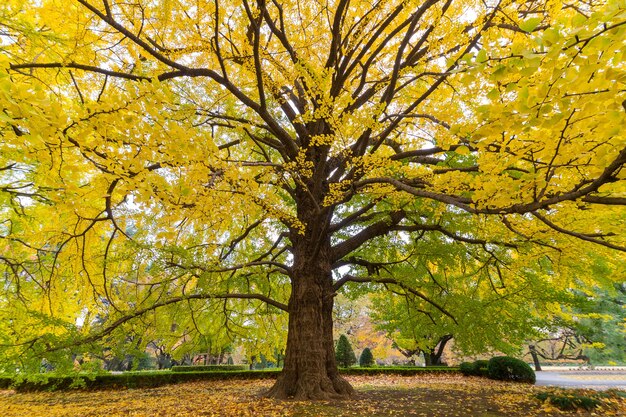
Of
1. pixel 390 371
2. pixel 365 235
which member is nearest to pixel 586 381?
pixel 390 371

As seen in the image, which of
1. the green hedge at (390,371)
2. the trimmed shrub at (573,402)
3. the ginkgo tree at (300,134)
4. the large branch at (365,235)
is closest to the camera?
the ginkgo tree at (300,134)

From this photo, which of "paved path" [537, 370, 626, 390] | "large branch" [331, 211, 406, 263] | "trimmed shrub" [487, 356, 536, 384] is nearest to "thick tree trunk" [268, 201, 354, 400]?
"large branch" [331, 211, 406, 263]

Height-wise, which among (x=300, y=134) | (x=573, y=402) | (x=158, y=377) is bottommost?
(x=158, y=377)

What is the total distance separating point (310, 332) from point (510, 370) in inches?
372

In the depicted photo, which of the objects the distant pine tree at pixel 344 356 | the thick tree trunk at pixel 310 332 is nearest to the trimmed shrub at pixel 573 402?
the thick tree trunk at pixel 310 332

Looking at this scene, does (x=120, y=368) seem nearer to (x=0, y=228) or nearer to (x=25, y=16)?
(x=0, y=228)

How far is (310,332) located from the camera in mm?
6641

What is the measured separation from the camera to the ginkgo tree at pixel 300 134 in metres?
2.43

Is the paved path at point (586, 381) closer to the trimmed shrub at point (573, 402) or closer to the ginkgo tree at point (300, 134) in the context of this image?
the trimmed shrub at point (573, 402)

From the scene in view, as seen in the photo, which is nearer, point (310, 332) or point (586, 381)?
point (310, 332)

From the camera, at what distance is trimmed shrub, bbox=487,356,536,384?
11797 mm

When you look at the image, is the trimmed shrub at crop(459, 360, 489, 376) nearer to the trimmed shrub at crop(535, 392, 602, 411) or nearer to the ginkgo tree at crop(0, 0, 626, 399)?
the ginkgo tree at crop(0, 0, 626, 399)

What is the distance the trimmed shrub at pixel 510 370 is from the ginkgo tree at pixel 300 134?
612cm

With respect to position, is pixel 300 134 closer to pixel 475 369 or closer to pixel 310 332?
pixel 310 332
